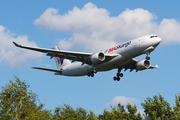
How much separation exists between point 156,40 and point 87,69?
1132 centimetres

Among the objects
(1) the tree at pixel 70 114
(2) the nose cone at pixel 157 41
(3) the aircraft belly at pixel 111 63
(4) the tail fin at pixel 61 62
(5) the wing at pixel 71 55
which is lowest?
(1) the tree at pixel 70 114

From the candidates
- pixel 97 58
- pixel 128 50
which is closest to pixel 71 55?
pixel 97 58

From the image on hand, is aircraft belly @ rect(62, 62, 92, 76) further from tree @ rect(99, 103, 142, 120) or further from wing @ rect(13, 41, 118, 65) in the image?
tree @ rect(99, 103, 142, 120)

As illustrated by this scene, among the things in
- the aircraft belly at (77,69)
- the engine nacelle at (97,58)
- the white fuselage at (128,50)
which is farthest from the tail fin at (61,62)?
the engine nacelle at (97,58)

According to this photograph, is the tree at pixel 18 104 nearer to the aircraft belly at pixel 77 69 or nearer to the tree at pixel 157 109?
the aircraft belly at pixel 77 69

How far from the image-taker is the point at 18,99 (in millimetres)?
35969

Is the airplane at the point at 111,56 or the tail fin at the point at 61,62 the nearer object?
the airplane at the point at 111,56

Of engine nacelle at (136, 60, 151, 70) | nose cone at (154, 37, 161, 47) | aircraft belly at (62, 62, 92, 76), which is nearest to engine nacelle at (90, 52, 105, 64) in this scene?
aircraft belly at (62, 62, 92, 76)

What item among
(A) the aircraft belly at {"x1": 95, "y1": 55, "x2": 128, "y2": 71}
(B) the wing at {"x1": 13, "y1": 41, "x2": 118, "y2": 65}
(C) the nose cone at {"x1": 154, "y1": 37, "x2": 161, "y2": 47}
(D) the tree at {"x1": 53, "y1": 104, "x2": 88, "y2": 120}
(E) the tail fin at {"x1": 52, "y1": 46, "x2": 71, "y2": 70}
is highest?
(E) the tail fin at {"x1": 52, "y1": 46, "x2": 71, "y2": 70}

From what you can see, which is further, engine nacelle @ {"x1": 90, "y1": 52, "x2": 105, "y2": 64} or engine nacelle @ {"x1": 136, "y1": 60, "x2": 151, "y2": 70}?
engine nacelle @ {"x1": 136, "y1": 60, "x2": 151, "y2": 70}

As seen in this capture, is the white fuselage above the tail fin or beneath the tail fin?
beneath

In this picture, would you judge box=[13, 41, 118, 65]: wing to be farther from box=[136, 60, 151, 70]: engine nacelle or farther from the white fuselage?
box=[136, 60, 151, 70]: engine nacelle

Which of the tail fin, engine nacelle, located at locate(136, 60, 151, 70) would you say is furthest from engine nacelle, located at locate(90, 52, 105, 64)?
the tail fin

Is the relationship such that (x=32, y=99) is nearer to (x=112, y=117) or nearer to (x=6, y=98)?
(x=6, y=98)
